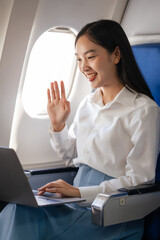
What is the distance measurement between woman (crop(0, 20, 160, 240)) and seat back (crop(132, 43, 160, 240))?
0.06 m

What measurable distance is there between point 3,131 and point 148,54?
1.04m

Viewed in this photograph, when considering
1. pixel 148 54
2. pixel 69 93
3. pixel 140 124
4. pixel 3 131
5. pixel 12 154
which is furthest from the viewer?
pixel 69 93

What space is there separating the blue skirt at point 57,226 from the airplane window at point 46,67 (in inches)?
44.0

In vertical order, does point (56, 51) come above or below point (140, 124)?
above

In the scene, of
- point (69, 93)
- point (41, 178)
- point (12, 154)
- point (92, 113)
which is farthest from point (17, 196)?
point (69, 93)

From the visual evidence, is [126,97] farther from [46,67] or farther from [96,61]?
[46,67]

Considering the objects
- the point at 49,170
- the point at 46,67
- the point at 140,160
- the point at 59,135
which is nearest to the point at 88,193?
the point at 140,160

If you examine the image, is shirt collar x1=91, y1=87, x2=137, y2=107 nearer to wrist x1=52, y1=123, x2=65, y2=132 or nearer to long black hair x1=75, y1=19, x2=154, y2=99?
long black hair x1=75, y1=19, x2=154, y2=99

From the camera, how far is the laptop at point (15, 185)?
1738mm

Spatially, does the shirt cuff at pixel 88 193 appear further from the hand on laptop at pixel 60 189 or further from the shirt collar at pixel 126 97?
the shirt collar at pixel 126 97

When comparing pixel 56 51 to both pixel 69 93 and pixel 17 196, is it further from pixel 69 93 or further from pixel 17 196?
pixel 17 196

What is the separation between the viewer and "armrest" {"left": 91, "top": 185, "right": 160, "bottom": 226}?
177cm

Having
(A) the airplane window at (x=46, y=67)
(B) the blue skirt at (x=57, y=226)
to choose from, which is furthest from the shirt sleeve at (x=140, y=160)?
(A) the airplane window at (x=46, y=67)

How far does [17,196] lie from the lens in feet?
5.91
